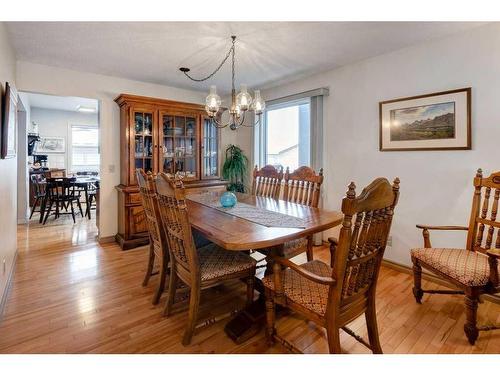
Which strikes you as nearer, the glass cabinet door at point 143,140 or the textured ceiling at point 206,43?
the textured ceiling at point 206,43

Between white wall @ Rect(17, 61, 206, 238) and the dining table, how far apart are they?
200 centimetres

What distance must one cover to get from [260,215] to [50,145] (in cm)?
700

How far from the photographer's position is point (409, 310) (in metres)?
2.13

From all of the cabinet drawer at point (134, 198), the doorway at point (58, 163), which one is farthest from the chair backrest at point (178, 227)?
the doorway at point (58, 163)

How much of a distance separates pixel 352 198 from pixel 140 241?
10.5 ft

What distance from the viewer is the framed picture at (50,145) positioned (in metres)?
6.68

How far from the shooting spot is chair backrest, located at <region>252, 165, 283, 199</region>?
117 inches

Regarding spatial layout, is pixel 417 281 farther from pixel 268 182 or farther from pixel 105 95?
pixel 105 95

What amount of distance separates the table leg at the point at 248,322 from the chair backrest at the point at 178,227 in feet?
1.41

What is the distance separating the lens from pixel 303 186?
269cm

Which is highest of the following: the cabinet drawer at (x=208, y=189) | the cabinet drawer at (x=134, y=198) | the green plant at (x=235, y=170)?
the green plant at (x=235, y=170)

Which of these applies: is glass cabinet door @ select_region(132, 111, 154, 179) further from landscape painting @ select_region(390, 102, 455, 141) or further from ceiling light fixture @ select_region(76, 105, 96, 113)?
ceiling light fixture @ select_region(76, 105, 96, 113)

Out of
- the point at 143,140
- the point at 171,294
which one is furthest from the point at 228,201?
the point at 143,140

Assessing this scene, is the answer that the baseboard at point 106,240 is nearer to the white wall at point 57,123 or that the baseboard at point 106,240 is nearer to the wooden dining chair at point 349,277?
the wooden dining chair at point 349,277
